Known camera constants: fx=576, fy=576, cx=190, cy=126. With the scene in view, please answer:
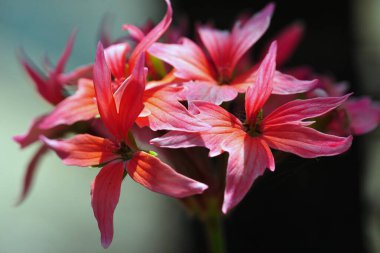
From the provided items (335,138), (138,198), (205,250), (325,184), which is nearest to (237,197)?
(335,138)

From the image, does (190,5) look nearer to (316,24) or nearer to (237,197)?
(316,24)

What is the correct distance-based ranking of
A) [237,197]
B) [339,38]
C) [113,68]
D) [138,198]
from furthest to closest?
[138,198], [339,38], [113,68], [237,197]

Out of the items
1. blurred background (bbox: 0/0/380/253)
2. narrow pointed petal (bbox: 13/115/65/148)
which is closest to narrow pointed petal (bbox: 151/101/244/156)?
narrow pointed petal (bbox: 13/115/65/148)

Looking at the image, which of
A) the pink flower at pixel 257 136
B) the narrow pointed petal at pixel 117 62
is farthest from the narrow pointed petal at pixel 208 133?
the narrow pointed petal at pixel 117 62

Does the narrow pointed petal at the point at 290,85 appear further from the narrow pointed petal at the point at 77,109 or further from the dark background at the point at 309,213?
the dark background at the point at 309,213

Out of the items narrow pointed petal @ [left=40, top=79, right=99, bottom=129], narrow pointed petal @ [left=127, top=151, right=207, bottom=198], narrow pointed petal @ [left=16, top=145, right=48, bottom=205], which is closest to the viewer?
narrow pointed petal @ [left=127, top=151, right=207, bottom=198]

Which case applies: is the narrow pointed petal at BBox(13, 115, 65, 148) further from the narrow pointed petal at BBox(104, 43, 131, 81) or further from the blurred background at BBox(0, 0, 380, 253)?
the blurred background at BBox(0, 0, 380, 253)

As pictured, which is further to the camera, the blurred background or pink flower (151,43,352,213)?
the blurred background
